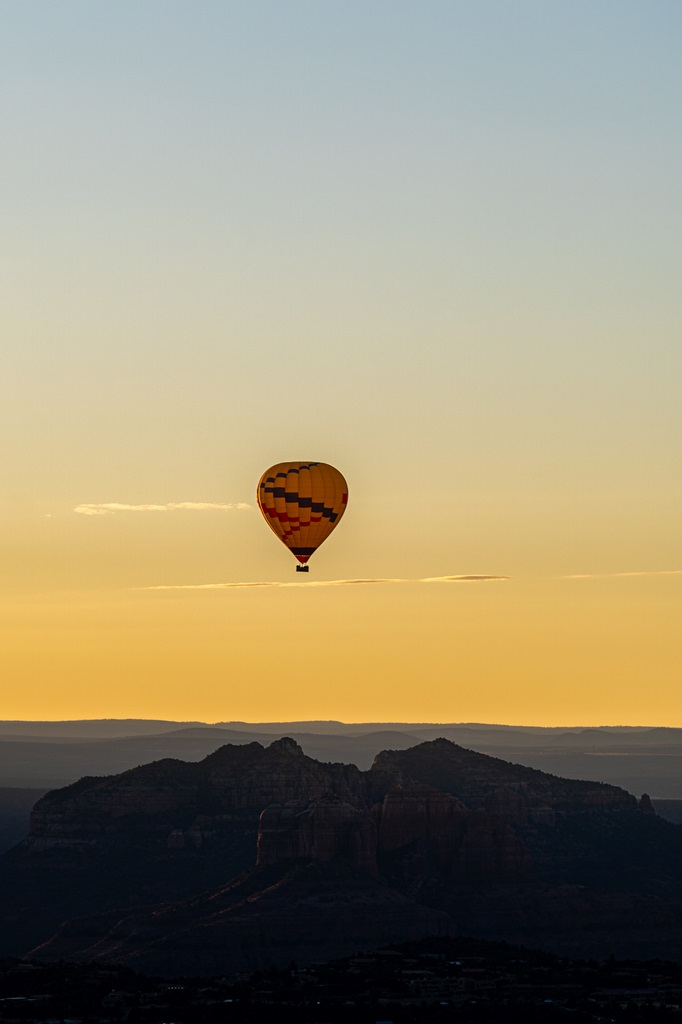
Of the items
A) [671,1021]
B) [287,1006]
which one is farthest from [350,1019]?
[671,1021]

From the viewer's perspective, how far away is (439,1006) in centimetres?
19825

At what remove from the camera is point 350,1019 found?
193m

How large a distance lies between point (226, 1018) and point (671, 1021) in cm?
3004

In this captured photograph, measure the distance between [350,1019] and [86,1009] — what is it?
19.4 m

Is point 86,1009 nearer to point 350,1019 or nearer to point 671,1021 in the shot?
point 350,1019

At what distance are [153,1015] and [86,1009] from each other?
6.61 metres

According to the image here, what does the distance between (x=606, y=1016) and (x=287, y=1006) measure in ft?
73.1

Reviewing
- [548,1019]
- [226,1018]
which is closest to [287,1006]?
[226,1018]

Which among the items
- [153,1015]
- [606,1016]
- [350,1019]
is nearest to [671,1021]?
[606,1016]

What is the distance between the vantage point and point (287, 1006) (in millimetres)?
199625

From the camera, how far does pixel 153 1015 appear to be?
639ft

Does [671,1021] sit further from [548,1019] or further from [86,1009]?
[86,1009]

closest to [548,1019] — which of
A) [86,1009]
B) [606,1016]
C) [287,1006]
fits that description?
[606,1016]

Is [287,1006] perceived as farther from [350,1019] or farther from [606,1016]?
[606,1016]
